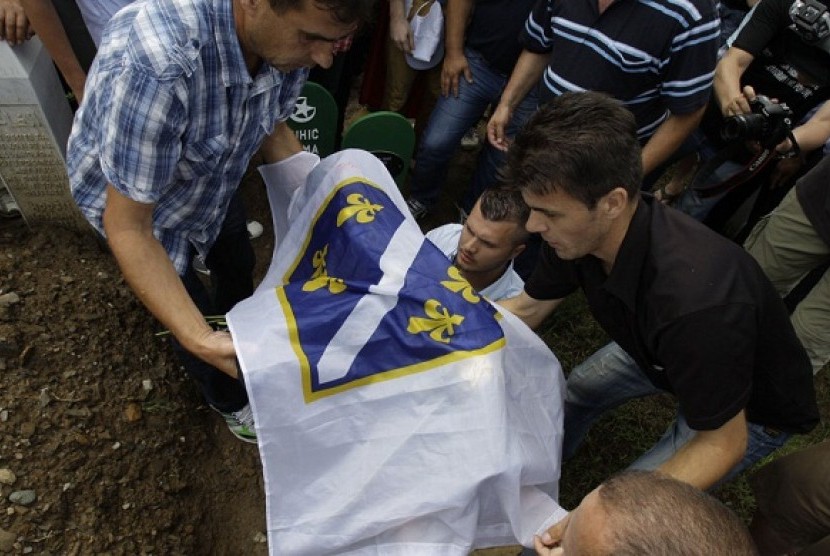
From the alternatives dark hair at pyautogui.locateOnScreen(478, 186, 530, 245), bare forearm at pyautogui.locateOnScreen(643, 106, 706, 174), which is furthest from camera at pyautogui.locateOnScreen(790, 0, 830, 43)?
dark hair at pyautogui.locateOnScreen(478, 186, 530, 245)

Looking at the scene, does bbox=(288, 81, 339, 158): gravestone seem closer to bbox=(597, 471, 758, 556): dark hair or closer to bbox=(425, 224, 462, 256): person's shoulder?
bbox=(425, 224, 462, 256): person's shoulder

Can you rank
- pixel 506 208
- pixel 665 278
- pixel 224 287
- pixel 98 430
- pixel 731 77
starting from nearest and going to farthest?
pixel 665 278
pixel 506 208
pixel 98 430
pixel 224 287
pixel 731 77

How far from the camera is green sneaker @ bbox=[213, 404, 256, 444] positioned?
288 cm

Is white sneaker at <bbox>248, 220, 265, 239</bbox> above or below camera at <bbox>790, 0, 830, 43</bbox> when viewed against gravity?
below

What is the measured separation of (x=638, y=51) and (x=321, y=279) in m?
1.57

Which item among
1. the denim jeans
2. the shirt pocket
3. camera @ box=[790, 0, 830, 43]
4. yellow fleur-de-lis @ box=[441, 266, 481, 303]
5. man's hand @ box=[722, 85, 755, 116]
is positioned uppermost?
camera @ box=[790, 0, 830, 43]

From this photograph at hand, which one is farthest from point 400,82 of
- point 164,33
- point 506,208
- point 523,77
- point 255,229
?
point 164,33

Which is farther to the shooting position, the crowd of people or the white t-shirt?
the white t-shirt

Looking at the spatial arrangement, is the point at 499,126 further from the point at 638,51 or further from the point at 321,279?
the point at 321,279

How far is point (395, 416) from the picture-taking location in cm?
182

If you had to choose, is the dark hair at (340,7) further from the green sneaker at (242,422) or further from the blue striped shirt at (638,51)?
the green sneaker at (242,422)

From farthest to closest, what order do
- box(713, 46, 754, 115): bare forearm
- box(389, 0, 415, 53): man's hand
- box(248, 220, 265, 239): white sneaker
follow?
box(248, 220, 265, 239): white sneaker
box(389, 0, 415, 53): man's hand
box(713, 46, 754, 115): bare forearm

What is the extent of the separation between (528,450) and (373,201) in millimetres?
945

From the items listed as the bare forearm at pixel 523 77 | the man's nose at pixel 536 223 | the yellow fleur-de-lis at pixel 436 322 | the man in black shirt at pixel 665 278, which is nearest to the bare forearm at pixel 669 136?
the bare forearm at pixel 523 77
